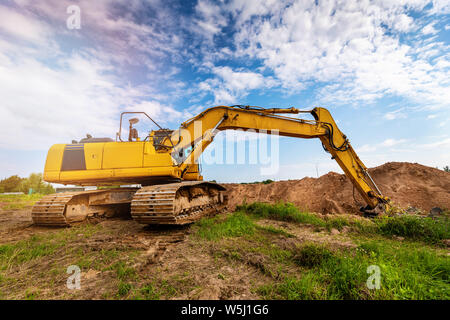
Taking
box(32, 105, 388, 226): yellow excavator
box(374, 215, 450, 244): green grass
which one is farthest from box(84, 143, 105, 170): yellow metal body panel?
box(374, 215, 450, 244): green grass

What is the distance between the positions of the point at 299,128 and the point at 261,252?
15.9 feet

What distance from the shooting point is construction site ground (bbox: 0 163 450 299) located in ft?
6.34

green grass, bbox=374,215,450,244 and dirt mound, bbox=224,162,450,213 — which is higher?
dirt mound, bbox=224,162,450,213

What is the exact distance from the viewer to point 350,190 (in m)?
9.25

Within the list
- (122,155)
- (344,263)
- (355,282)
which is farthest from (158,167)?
(355,282)

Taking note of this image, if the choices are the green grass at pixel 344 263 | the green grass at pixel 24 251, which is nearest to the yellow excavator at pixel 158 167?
the green grass at pixel 344 263

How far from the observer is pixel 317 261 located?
2539 mm

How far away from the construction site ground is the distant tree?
4445 cm

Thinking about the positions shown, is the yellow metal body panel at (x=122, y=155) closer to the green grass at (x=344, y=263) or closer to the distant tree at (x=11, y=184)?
the green grass at (x=344, y=263)

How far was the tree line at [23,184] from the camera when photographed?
3501cm

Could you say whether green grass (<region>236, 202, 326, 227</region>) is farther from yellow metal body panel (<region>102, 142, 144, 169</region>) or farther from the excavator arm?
yellow metal body panel (<region>102, 142, 144, 169</region>)

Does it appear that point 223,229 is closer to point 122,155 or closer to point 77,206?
point 122,155
